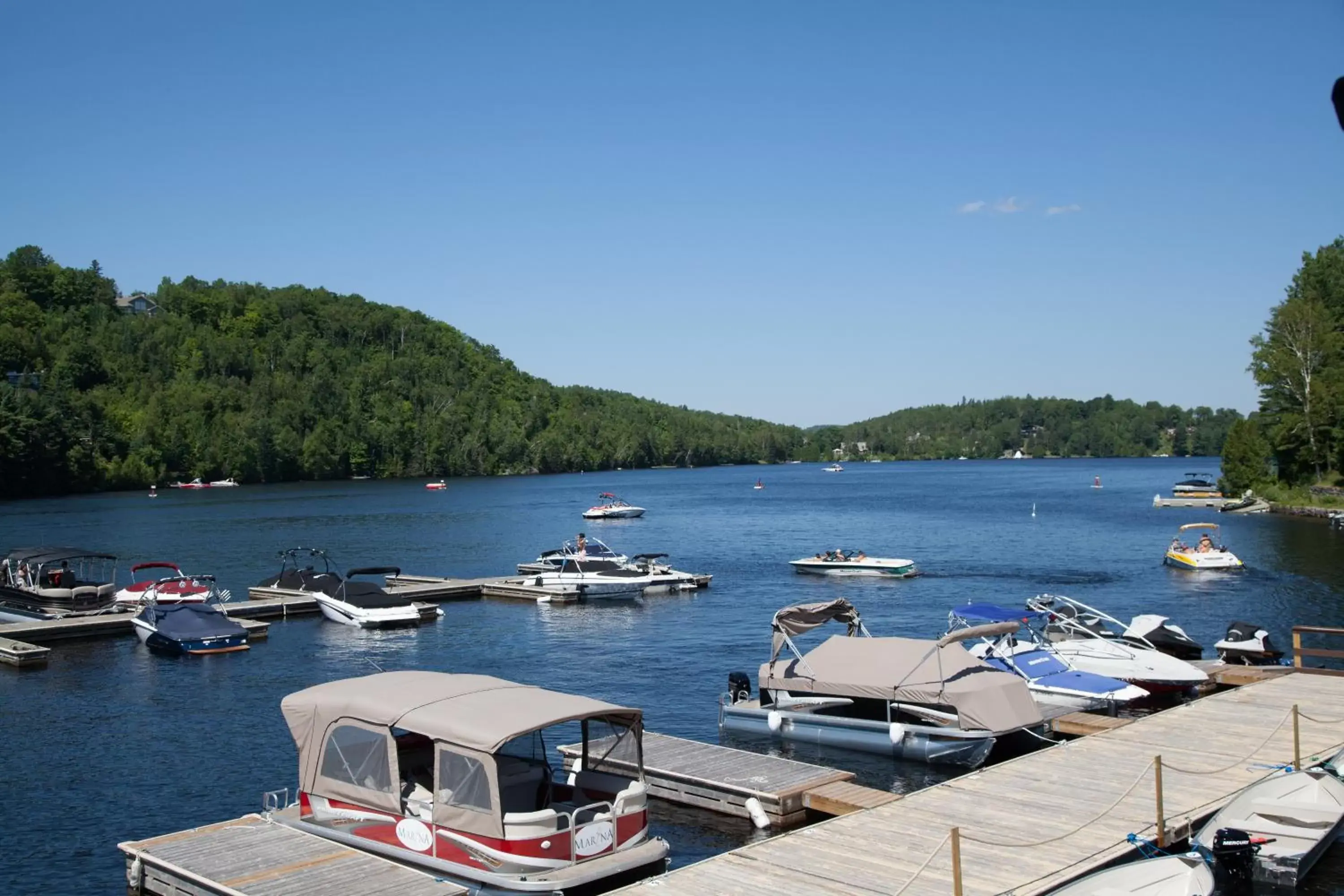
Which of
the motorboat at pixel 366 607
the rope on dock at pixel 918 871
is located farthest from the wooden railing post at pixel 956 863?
the motorboat at pixel 366 607

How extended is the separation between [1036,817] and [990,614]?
60.7 ft

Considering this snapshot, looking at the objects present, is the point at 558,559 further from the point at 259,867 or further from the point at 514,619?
the point at 259,867

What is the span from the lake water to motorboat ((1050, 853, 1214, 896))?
3.98 meters

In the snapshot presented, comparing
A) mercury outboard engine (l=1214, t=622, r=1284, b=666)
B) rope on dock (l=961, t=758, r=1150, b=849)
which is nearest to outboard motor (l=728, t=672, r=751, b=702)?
rope on dock (l=961, t=758, r=1150, b=849)

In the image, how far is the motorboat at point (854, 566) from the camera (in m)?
60.3

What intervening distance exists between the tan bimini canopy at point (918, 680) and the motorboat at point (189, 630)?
2187cm

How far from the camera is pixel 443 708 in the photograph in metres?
16.6

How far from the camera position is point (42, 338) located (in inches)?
6865

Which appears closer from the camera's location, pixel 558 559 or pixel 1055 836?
pixel 1055 836

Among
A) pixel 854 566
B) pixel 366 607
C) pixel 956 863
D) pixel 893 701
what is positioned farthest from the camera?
pixel 854 566

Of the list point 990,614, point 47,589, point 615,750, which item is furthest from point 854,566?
point 615,750

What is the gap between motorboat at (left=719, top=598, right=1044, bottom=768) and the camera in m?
23.0

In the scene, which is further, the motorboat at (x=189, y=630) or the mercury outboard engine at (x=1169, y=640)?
the motorboat at (x=189, y=630)

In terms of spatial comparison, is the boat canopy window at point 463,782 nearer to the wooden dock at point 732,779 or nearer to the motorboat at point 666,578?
the wooden dock at point 732,779
